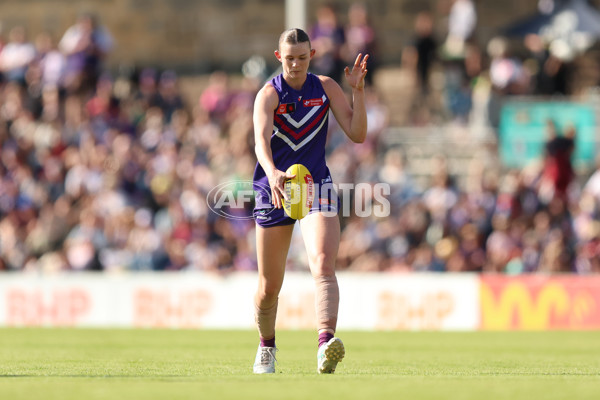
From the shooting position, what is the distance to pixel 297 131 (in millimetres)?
9477

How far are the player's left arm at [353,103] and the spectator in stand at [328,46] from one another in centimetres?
1206

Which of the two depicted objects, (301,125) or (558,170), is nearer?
(301,125)

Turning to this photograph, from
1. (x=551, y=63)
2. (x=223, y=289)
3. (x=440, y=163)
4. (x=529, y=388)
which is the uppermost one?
(x=551, y=63)

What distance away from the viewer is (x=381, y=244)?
20.3 meters

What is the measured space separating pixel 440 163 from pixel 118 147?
595 cm

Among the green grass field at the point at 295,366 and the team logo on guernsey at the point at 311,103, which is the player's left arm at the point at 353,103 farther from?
the green grass field at the point at 295,366

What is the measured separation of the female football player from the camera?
9172mm

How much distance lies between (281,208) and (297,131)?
647 mm

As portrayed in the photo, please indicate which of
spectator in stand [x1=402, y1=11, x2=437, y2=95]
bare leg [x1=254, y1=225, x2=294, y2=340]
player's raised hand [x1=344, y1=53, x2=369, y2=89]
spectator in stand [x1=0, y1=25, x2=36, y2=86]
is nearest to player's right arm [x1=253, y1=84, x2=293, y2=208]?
bare leg [x1=254, y1=225, x2=294, y2=340]

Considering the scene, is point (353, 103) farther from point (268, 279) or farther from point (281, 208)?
point (268, 279)

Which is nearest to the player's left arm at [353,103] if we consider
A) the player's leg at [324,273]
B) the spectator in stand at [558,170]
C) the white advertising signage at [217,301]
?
the player's leg at [324,273]

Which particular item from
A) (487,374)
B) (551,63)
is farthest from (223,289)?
(487,374)

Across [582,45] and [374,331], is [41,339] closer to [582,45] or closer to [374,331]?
[374,331]

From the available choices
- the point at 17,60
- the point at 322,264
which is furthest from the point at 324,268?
the point at 17,60
